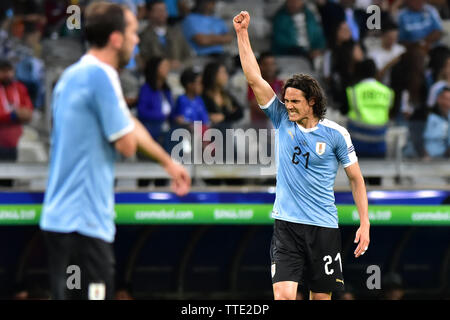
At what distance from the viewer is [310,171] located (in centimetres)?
602

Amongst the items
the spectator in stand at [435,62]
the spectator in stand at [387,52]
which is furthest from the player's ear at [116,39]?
the spectator in stand at [435,62]

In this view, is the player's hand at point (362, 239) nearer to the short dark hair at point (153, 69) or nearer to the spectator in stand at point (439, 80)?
the short dark hair at point (153, 69)

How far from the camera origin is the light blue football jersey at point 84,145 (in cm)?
407

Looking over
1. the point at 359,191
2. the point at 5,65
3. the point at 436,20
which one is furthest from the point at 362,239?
the point at 436,20

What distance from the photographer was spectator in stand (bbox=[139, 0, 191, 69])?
10.5 metres

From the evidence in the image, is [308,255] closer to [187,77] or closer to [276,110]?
[276,110]

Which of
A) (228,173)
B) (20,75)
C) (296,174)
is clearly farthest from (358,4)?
(296,174)

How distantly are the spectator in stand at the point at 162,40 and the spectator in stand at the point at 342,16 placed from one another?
1.81m

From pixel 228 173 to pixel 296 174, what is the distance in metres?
3.57

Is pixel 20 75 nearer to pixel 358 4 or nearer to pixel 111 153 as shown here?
pixel 358 4

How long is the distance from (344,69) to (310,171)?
4657mm

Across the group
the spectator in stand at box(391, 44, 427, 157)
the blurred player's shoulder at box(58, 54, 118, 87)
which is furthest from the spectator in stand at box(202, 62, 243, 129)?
the blurred player's shoulder at box(58, 54, 118, 87)

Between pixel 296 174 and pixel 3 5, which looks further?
pixel 3 5

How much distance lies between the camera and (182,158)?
9.31 meters
